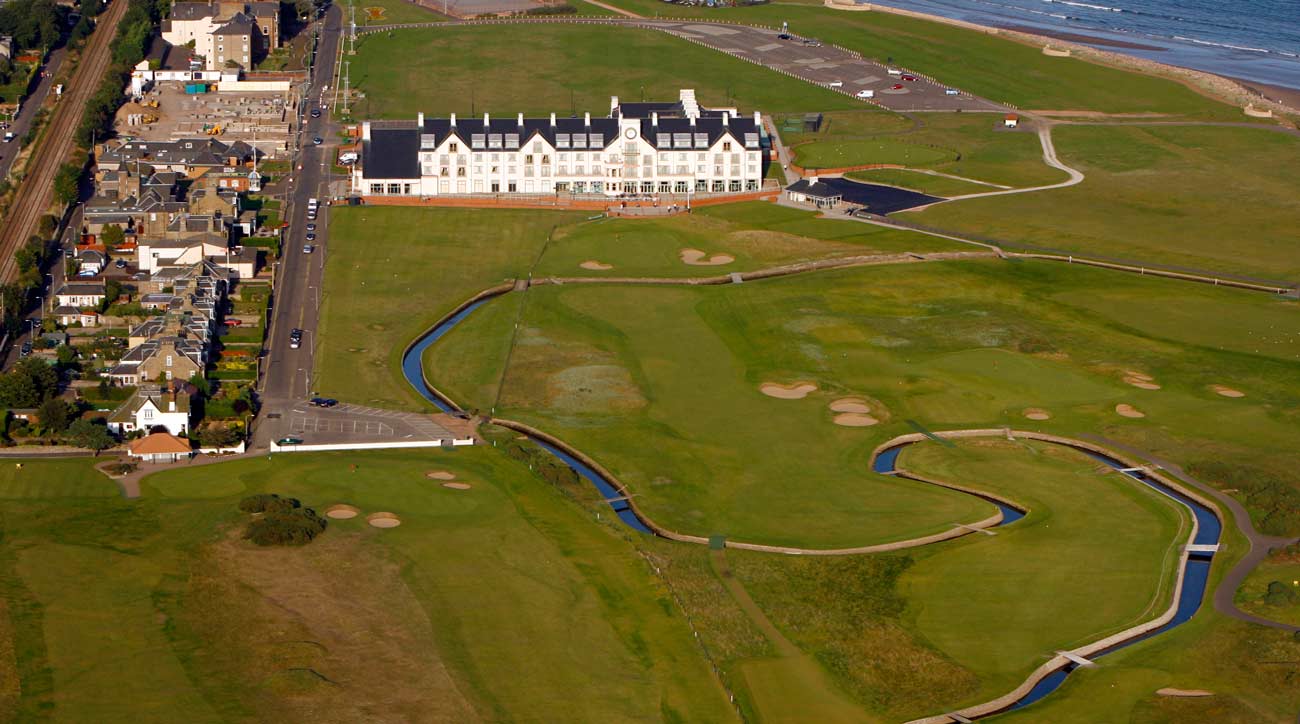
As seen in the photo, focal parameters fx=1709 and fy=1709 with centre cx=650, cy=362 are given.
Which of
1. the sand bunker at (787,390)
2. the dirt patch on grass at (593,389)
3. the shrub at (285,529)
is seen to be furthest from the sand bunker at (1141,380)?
the shrub at (285,529)

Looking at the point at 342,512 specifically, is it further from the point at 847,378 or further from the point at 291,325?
the point at 847,378

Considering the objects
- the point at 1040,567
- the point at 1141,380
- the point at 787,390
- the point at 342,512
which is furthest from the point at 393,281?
the point at 1040,567

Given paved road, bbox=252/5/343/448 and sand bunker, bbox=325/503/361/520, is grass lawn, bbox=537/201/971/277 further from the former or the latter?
sand bunker, bbox=325/503/361/520

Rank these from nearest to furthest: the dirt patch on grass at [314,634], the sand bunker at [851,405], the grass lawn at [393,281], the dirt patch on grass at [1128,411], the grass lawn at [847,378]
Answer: the dirt patch on grass at [314,634] < the grass lawn at [847,378] < the dirt patch on grass at [1128,411] < the sand bunker at [851,405] < the grass lawn at [393,281]

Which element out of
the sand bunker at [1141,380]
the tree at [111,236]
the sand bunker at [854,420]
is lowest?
the sand bunker at [854,420]

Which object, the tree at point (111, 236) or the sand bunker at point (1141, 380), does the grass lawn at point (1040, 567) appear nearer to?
the sand bunker at point (1141, 380)

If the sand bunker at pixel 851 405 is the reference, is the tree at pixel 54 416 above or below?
below

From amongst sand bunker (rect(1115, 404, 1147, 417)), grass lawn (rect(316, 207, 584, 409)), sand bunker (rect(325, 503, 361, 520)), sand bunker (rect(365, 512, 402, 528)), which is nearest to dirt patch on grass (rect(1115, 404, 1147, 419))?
sand bunker (rect(1115, 404, 1147, 417))
